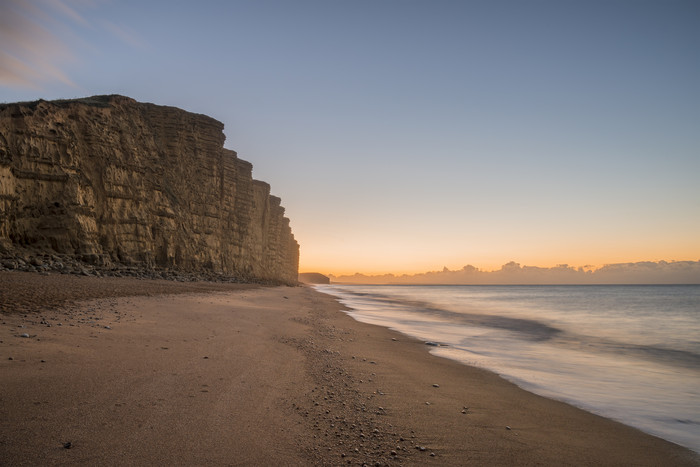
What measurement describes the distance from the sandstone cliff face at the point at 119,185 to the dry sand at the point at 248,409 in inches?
588

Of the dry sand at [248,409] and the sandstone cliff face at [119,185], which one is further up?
the sandstone cliff face at [119,185]

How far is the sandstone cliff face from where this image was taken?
17.8 metres

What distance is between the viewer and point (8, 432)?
2.68 meters

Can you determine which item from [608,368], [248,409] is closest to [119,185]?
[248,409]

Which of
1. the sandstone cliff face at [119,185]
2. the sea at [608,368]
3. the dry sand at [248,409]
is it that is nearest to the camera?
the dry sand at [248,409]

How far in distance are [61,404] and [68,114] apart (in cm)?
2427

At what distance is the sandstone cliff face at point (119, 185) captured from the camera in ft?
58.2

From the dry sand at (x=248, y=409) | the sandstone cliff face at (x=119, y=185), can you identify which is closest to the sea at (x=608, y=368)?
the dry sand at (x=248, y=409)

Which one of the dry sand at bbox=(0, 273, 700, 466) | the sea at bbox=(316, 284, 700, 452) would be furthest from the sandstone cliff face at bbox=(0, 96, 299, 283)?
the sea at bbox=(316, 284, 700, 452)

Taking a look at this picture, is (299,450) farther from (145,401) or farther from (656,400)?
(656,400)

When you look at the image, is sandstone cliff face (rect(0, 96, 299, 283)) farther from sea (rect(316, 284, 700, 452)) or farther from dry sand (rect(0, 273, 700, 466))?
sea (rect(316, 284, 700, 452))

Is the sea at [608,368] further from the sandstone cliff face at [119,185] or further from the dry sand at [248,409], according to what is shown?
the sandstone cliff face at [119,185]

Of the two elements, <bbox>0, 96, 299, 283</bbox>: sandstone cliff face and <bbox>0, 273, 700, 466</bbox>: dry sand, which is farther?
<bbox>0, 96, 299, 283</bbox>: sandstone cliff face

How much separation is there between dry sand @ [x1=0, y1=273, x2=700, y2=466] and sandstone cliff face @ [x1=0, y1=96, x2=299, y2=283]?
49.0 ft
